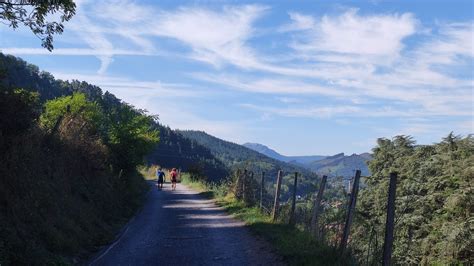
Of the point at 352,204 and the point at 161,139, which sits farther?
the point at 161,139

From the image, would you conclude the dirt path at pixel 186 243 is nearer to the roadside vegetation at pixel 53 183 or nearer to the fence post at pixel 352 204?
the roadside vegetation at pixel 53 183

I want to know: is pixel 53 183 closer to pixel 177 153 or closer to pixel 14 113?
pixel 14 113

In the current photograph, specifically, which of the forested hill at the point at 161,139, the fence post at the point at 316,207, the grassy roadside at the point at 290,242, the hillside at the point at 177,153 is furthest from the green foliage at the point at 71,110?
the hillside at the point at 177,153

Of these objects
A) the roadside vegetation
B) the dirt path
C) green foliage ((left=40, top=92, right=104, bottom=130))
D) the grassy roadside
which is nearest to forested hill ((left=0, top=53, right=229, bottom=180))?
green foliage ((left=40, top=92, right=104, bottom=130))

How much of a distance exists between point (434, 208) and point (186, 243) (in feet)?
37.0

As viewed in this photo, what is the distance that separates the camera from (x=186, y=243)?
1364cm

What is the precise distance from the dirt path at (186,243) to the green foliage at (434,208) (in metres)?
2.94

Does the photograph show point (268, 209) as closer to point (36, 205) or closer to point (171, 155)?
point (36, 205)

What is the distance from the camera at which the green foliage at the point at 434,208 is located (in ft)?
48.8

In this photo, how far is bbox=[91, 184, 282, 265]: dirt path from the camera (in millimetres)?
11227

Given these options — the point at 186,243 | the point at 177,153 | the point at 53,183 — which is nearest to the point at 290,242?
the point at 186,243

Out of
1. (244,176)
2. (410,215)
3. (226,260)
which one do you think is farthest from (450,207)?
(244,176)

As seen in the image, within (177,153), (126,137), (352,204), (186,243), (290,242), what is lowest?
(186,243)

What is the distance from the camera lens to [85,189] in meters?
16.8
